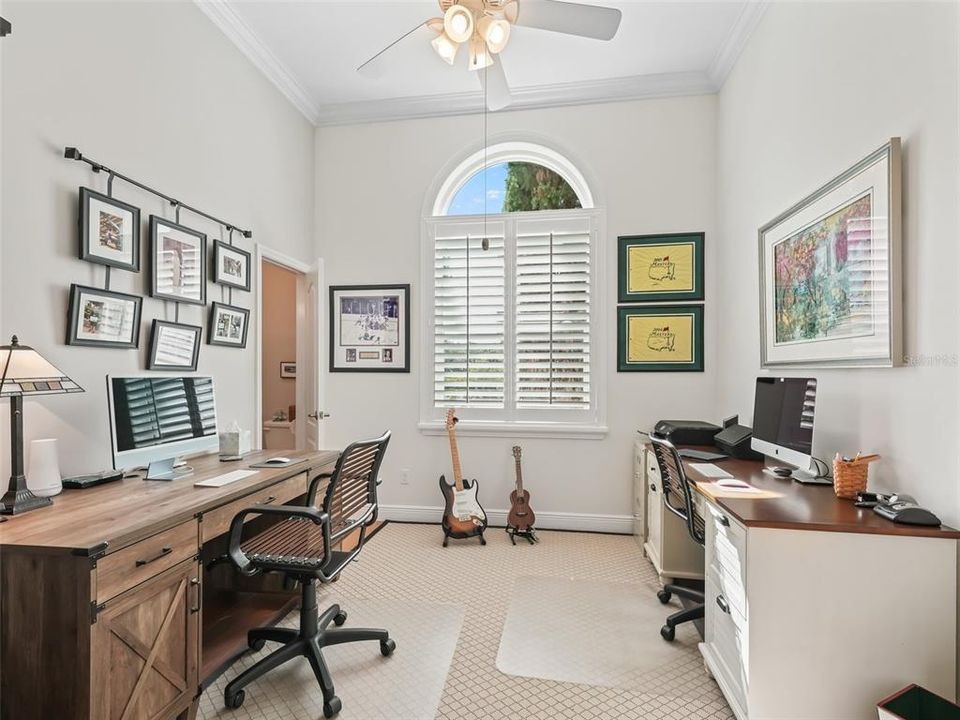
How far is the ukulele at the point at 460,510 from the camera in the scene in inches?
138

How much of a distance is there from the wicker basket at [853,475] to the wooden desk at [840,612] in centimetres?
18

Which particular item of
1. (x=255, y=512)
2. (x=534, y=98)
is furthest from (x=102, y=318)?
(x=534, y=98)

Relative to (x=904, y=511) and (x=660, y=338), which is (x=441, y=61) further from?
(x=904, y=511)

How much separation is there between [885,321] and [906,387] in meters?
0.24

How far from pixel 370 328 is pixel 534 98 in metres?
2.20

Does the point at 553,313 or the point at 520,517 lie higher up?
the point at 553,313

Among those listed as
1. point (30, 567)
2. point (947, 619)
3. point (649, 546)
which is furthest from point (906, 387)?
→ point (30, 567)

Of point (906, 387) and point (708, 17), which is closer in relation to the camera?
point (906, 387)

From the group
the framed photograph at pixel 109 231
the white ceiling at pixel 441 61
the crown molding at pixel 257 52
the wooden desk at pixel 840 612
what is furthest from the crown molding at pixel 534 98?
the wooden desk at pixel 840 612

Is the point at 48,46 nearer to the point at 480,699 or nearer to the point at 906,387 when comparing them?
the point at 480,699

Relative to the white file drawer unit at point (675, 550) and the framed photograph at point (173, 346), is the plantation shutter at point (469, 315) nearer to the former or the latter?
the white file drawer unit at point (675, 550)

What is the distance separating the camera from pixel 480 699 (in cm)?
192

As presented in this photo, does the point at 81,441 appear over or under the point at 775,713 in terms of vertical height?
over

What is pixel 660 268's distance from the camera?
12.1ft
